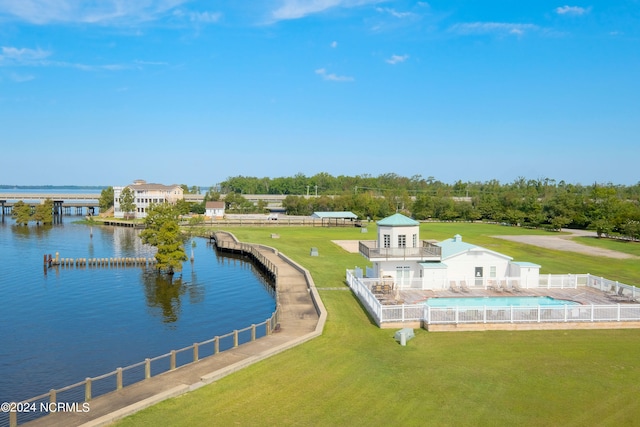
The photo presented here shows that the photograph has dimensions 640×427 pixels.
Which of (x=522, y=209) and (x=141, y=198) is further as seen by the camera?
(x=141, y=198)

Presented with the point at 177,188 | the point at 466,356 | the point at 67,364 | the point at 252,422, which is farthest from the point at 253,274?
the point at 177,188

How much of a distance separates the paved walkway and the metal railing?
63 cm

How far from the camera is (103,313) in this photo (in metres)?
37.6

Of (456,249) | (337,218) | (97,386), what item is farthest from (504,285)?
(337,218)

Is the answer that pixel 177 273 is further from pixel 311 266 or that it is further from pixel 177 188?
pixel 177 188

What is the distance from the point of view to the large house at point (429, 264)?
3631 cm

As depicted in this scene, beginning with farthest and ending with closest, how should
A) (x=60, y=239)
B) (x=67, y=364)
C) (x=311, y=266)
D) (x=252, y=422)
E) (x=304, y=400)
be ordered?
(x=60, y=239), (x=311, y=266), (x=67, y=364), (x=304, y=400), (x=252, y=422)

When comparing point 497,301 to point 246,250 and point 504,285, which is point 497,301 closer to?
point 504,285

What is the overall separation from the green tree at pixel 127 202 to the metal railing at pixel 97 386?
106 m

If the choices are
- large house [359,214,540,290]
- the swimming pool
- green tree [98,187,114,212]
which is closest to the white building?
green tree [98,187,114,212]

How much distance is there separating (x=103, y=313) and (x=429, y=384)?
27.2 meters

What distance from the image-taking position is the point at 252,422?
52.3 ft

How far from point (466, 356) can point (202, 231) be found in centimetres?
6904

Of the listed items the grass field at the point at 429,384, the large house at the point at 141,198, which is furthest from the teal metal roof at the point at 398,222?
the large house at the point at 141,198
